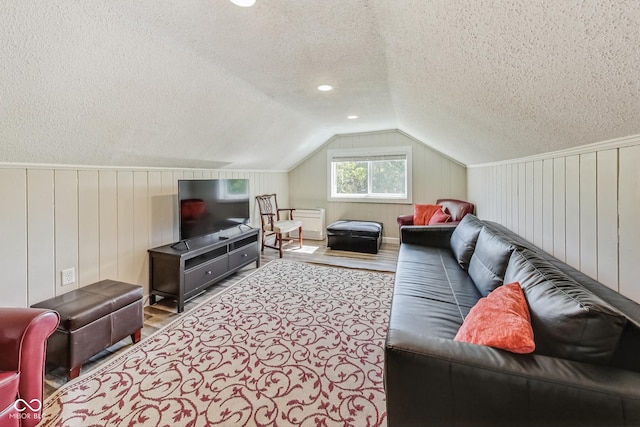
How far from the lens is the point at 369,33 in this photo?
1859 mm

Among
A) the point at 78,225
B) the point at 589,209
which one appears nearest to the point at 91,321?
the point at 78,225

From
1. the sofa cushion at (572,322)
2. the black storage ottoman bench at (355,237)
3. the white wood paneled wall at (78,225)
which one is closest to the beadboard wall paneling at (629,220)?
the sofa cushion at (572,322)

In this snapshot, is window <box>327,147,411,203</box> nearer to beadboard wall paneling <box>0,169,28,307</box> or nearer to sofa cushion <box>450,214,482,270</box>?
sofa cushion <box>450,214,482,270</box>

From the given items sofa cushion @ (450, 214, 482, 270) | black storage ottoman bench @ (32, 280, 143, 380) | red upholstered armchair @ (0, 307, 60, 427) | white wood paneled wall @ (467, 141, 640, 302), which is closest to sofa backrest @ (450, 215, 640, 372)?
white wood paneled wall @ (467, 141, 640, 302)

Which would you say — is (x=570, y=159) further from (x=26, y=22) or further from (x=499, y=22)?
(x=26, y=22)

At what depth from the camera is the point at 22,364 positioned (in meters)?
1.36

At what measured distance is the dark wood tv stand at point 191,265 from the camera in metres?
2.88

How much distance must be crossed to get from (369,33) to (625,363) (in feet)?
6.59

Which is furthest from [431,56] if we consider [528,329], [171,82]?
[171,82]

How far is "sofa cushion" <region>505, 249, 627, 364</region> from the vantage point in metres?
1.00

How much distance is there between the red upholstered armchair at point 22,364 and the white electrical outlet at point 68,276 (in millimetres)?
→ 1039

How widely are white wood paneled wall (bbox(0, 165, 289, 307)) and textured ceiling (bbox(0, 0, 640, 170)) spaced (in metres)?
0.17

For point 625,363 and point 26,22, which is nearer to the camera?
point 625,363

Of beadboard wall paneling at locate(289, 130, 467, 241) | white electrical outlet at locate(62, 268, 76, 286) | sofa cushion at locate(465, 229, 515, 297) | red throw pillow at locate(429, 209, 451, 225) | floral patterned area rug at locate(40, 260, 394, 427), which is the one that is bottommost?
floral patterned area rug at locate(40, 260, 394, 427)
